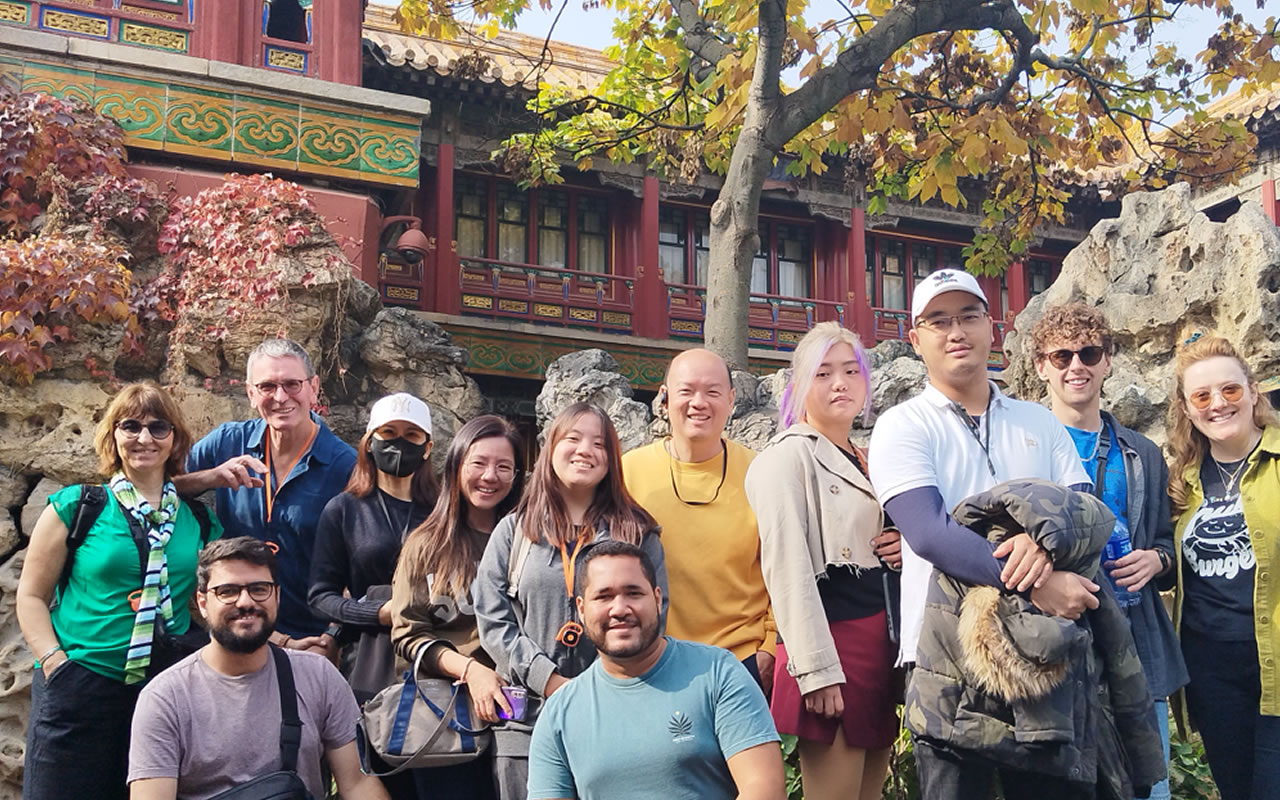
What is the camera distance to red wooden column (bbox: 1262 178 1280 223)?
47.8 ft

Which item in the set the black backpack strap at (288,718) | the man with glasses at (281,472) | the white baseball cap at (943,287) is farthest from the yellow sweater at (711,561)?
the man with glasses at (281,472)

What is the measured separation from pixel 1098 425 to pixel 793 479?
1.08 meters

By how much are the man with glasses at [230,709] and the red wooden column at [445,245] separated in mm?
9635

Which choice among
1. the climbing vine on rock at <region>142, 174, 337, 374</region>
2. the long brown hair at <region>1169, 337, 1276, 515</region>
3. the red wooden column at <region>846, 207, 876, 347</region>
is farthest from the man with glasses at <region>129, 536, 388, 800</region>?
the red wooden column at <region>846, 207, 876, 347</region>

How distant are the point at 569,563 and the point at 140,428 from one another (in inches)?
62.1

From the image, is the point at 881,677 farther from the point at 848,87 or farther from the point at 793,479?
the point at 848,87

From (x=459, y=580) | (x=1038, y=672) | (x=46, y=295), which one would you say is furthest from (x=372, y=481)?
(x=46, y=295)

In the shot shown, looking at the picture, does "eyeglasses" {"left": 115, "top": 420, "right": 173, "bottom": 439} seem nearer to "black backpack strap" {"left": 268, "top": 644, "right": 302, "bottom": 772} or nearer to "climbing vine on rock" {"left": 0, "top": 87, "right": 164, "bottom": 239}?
"black backpack strap" {"left": 268, "top": 644, "right": 302, "bottom": 772}

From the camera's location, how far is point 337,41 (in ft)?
29.9

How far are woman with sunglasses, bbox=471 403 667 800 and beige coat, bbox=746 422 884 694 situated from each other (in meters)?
0.34

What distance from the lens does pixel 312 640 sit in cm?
387

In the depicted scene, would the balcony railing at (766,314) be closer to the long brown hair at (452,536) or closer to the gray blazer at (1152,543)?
the long brown hair at (452,536)

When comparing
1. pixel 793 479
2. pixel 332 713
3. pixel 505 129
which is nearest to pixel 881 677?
pixel 793 479

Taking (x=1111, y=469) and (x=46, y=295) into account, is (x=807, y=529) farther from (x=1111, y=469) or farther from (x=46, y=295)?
(x=46, y=295)
